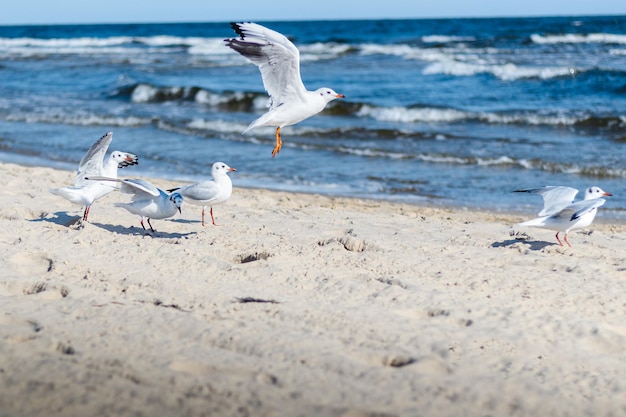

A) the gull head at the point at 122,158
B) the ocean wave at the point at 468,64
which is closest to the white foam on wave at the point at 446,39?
the ocean wave at the point at 468,64

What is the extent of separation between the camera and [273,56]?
698 cm

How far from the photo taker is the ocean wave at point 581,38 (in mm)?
33969

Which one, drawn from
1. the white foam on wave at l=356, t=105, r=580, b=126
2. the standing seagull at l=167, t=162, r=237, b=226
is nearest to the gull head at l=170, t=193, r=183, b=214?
the standing seagull at l=167, t=162, r=237, b=226

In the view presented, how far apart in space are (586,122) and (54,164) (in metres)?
9.17

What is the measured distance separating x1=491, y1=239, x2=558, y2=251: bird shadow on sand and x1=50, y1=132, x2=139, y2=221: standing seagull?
3120mm

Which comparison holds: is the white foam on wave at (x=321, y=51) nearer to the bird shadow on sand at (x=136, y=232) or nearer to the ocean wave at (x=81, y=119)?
the ocean wave at (x=81, y=119)

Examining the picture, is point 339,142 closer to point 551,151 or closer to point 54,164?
point 551,151

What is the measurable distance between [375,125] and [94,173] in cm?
903

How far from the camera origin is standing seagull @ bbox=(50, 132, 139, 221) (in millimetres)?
6547

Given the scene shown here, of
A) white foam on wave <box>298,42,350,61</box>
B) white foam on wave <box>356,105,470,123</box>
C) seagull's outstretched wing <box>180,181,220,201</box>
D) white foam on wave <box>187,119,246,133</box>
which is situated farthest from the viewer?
white foam on wave <box>298,42,350,61</box>

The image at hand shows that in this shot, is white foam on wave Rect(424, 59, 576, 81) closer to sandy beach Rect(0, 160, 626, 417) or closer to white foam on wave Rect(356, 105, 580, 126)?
white foam on wave Rect(356, 105, 580, 126)

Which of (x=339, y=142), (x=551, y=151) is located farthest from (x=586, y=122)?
(x=339, y=142)

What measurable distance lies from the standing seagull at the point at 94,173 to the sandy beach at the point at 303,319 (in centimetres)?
24

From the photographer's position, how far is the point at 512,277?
213 inches
